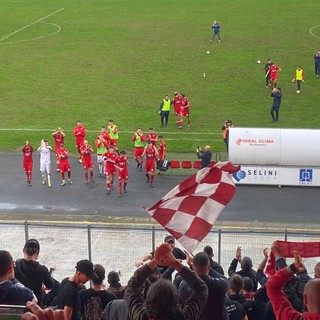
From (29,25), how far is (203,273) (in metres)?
44.2

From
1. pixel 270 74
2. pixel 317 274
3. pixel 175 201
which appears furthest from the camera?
pixel 270 74

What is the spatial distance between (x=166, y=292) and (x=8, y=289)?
1627 millimetres

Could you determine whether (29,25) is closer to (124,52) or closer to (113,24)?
(113,24)

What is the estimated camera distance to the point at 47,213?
18.5m

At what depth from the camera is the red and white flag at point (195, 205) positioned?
773 cm

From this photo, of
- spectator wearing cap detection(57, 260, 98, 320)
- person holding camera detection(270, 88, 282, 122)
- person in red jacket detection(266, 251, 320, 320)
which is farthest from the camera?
person holding camera detection(270, 88, 282, 122)

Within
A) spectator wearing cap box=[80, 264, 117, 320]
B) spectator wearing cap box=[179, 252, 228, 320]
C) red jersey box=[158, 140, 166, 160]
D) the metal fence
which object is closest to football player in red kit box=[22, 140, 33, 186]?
red jersey box=[158, 140, 166, 160]

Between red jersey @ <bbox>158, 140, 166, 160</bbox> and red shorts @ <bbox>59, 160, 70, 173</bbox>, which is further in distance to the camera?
red jersey @ <bbox>158, 140, 166, 160</bbox>

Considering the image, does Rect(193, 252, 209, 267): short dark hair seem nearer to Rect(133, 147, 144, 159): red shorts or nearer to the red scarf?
the red scarf

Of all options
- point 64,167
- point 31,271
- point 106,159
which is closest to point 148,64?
point 64,167

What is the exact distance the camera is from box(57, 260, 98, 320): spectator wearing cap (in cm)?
673

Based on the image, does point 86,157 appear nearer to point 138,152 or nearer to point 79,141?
point 138,152

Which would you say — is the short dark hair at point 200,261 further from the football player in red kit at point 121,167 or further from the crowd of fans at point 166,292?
the football player in red kit at point 121,167

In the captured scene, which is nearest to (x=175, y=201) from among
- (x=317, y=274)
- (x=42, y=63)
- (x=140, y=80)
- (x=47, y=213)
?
(x=317, y=274)
